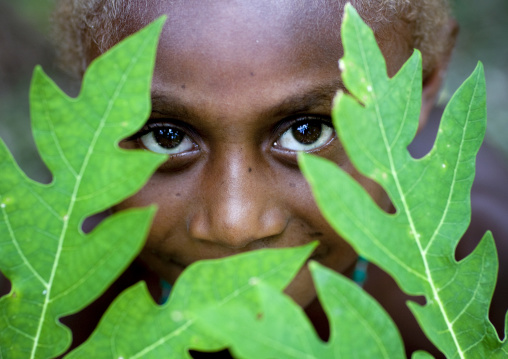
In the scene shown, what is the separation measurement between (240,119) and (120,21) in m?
0.23

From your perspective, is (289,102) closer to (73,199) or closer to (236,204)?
(236,204)

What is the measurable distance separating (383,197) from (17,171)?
0.74 meters

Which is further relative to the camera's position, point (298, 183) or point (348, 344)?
point (298, 183)

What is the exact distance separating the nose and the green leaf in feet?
1.11

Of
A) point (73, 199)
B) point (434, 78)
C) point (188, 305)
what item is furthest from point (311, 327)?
point (434, 78)

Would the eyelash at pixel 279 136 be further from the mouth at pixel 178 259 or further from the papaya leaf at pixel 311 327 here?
the papaya leaf at pixel 311 327

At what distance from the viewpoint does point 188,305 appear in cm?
48

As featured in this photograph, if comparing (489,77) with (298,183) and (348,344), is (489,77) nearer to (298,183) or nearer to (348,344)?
(298,183)

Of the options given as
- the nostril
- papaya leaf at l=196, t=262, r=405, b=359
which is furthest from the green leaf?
the nostril

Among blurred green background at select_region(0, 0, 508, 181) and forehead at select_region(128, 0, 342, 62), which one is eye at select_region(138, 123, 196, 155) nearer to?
forehead at select_region(128, 0, 342, 62)

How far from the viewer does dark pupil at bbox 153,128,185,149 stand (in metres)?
0.97

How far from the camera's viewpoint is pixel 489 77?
272 centimetres

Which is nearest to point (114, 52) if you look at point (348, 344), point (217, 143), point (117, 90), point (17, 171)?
point (117, 90)

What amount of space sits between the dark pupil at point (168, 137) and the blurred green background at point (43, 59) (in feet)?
5.48
